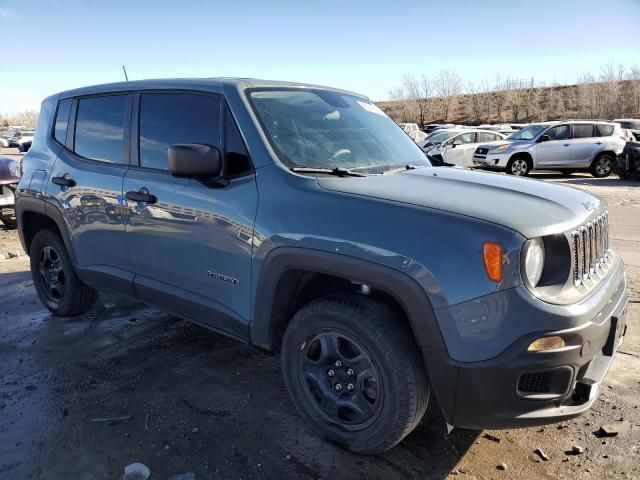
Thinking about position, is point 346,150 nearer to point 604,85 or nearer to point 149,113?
point 149,113

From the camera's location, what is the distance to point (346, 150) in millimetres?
3160

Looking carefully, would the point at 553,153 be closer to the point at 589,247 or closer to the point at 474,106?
the point at 589,247

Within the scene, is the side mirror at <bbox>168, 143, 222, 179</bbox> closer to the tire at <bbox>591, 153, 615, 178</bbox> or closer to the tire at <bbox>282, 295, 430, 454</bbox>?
the tire at <bbox>282, 295, 430, 454</bbox>

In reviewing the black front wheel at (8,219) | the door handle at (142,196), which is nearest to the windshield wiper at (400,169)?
the door handle at (142,196)

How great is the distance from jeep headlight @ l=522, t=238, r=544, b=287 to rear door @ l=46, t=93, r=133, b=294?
2605 millimetres

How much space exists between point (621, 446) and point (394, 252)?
5.59 feet

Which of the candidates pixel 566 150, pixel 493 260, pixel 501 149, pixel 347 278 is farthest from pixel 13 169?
pixel 566 150

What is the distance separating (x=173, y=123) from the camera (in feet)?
10.8

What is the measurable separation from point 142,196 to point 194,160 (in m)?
0.76

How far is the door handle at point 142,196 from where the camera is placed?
3240mm

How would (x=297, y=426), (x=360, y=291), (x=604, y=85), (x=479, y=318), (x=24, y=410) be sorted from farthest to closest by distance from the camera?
(x=604, y=85), (x=24, y=410), (x=297, y=426), (x=360, y=291), (x=479, y=318)

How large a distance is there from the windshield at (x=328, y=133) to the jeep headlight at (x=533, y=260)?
117cm

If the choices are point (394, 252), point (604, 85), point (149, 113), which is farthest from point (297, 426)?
point (604, 85)

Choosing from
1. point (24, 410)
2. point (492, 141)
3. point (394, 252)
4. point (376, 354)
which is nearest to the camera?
point (394, 252)
